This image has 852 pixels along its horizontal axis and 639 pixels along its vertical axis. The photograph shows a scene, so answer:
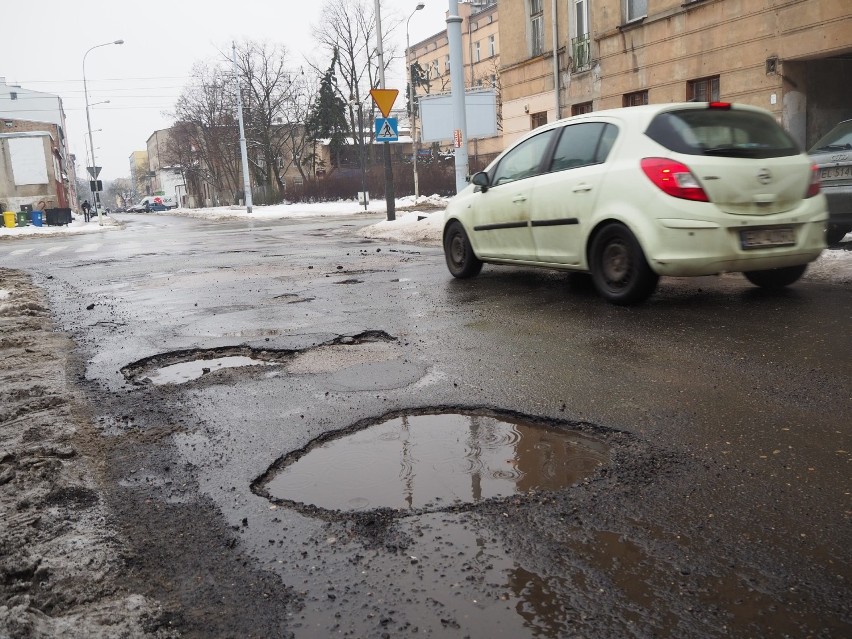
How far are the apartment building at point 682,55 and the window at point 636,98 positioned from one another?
0.09 ft

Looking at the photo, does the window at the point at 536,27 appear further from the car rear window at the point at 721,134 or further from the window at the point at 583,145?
the car rear window at the point at 721,134

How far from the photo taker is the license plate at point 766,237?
5816mm

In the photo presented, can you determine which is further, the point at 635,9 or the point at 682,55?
the point at 635,9

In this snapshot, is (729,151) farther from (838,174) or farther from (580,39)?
(580,39)

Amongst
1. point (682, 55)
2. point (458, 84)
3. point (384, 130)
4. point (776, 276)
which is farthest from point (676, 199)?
point (384, 130)

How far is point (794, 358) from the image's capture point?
4.56 meters

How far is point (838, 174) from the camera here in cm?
850

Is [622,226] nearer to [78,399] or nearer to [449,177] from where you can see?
[78,399]

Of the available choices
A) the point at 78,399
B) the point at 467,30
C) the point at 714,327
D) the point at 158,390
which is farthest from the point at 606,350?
the point at 467,30

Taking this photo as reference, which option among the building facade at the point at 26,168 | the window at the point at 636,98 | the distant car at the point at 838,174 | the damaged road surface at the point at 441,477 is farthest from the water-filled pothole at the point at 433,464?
the building facade at the point at 26,168

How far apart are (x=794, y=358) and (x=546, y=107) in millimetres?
19367

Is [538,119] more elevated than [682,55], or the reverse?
[682,55]

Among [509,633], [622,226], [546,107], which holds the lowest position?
[509,633]

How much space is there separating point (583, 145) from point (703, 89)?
484 inches
